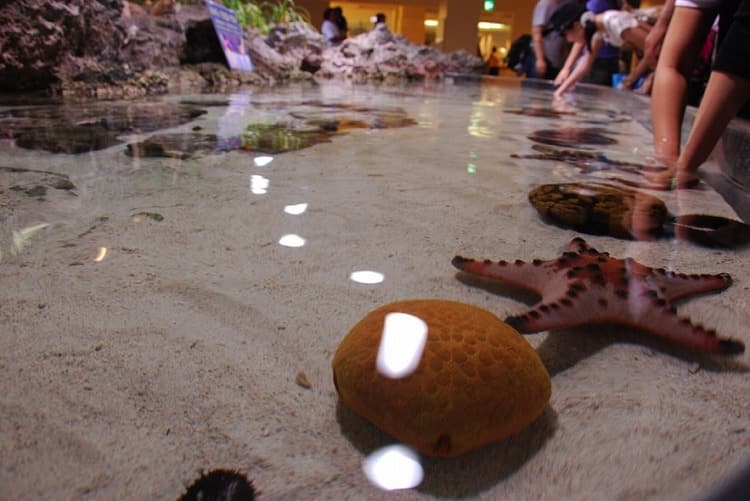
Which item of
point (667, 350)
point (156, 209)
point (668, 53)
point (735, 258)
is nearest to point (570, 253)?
point (667, 350)

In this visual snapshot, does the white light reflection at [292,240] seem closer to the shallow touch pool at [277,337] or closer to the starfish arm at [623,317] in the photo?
the shallow touch pool at [277,337]

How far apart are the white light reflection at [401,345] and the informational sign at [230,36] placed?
10.1 metres

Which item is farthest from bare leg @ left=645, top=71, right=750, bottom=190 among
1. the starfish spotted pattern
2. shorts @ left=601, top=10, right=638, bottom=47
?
shorts @ left=601, top=10, right=638, bottom=47

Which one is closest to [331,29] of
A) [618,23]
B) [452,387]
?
[618,23]

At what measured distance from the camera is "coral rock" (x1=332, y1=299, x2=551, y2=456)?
0.88 metres

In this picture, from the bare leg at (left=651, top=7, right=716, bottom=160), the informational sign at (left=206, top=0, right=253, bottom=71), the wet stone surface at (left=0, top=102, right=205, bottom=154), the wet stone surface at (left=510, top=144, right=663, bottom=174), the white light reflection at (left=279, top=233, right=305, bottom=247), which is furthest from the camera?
the informational sign at (left=206, top=0, right=253, bottom=71)

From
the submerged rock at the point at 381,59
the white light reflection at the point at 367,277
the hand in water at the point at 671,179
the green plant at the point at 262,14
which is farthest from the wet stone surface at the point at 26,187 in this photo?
the submerged rock at the point at 381,59

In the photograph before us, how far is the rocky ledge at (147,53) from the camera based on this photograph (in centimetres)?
601

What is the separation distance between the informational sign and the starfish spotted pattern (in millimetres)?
9834

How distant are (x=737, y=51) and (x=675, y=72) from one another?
3.32 feet

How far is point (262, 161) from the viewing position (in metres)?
3.29

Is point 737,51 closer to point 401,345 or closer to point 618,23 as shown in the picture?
point 401,345

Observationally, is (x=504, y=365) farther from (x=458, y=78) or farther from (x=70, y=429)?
(x=458, y=78)

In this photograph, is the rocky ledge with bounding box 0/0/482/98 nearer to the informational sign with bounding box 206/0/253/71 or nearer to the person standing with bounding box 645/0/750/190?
the informational sign with bounding box 206/0/253/71
